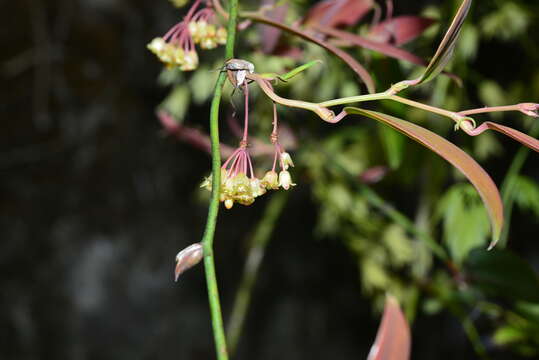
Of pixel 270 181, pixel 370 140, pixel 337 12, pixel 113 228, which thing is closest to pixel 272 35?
pixel 337 12

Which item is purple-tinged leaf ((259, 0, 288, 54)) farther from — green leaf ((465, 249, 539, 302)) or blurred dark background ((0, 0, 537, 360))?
blurred dark background ((0, 0, 537, 360))

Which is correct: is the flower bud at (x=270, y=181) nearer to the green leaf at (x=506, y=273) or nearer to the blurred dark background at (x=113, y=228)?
the green leaf at (x=506, y=273)

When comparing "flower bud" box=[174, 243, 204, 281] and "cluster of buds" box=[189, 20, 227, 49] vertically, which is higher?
"cluster of buds" box=[189, 20, 227, 49]

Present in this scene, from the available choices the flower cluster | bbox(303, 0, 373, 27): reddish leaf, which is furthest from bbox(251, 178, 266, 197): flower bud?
bbox(303, 0, 373, 27): reddish leaf

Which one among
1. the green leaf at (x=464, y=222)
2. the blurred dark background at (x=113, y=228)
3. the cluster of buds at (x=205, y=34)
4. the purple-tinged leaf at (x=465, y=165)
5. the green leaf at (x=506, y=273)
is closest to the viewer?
the purple-tinged leaf at (x=465, y=165)

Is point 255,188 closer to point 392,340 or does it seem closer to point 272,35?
point 392,340

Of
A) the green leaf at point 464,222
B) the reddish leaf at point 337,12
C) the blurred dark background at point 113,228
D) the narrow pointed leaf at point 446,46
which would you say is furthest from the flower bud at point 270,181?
the blurred dark background at point 113,228

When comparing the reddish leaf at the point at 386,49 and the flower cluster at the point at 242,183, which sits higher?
the reddish leaf at the point at 386,49

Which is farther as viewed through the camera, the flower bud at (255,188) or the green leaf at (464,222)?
the green leaf at (464,222)
